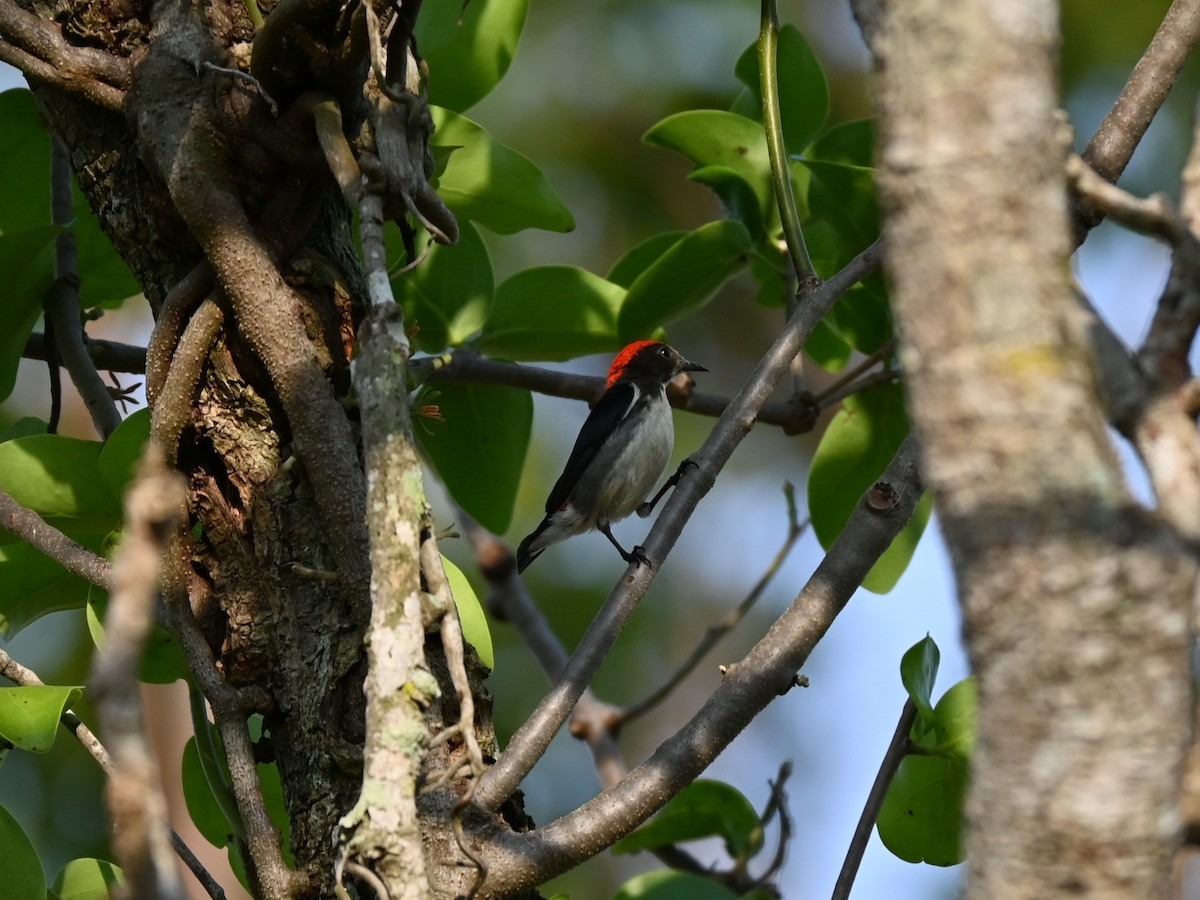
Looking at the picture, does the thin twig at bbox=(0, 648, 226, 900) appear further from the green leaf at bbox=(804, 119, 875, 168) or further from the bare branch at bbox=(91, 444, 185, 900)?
the green leaf at bbox=(804, 119, 875, 168)

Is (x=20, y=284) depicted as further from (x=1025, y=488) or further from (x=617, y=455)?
(x=617, y=455)

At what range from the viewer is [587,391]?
3.29 meters

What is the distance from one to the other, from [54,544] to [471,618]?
81cm

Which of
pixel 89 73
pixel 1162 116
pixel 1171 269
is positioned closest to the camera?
pixel 1171 269

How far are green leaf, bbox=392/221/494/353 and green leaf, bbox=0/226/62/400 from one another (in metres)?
0.82

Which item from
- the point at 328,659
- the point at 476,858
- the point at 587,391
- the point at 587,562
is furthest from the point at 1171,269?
the point at 587,562

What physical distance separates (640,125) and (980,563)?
8.46 meters

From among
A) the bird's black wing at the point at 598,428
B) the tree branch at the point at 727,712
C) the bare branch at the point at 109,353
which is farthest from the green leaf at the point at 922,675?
the bird's black wing at the point at 598,428

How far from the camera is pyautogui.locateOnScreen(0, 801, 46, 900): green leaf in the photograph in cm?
238

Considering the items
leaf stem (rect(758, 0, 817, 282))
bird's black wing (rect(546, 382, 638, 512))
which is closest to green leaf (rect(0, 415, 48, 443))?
leaf stem (rect(758, 0, 817, 282))

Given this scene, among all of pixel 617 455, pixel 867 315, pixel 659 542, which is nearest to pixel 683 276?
pixel 867 315

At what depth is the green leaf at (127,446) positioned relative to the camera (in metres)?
2.51

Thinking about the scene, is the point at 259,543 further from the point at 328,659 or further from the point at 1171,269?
the point at 1171,269

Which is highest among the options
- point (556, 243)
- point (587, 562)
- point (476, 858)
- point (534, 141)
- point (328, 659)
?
point (534, 141)
